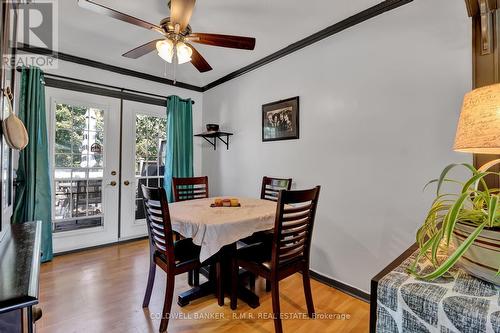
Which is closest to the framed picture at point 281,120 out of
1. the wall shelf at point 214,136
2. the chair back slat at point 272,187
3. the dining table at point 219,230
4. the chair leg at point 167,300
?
the chair back slat at point 272,187

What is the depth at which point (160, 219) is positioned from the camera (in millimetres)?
1676

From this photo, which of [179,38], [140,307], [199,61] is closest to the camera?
[179,38]

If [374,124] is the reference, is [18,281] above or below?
below

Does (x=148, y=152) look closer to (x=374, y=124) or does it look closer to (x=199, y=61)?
(x=199, y=61)

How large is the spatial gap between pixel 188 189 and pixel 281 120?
4.45 ft

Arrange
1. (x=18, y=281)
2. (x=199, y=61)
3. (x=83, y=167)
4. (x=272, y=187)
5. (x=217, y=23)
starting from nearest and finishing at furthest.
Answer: (x=18, y=281) → (x=199, y=61) → (x=217, y=23) → (x=272, y=187) → (x=83, y=167)

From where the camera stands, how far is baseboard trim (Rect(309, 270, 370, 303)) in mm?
2066

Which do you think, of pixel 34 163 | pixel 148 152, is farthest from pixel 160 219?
pixel 148 152

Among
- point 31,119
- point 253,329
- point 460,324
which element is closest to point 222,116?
point 31,119

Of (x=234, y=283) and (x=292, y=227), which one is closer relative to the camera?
(x=292, y=227)

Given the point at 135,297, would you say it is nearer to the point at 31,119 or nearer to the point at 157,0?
the point at 31,119

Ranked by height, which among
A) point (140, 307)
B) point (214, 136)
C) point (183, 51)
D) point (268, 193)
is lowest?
point (140, 307)

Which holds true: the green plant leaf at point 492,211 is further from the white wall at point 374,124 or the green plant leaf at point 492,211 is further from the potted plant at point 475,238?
the white wall at point 374,124

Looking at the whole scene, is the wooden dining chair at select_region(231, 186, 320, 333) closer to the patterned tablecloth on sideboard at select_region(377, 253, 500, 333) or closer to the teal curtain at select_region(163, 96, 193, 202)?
the patterned tablecloth on sideboard at select_region(377, 253, 500, 333)
